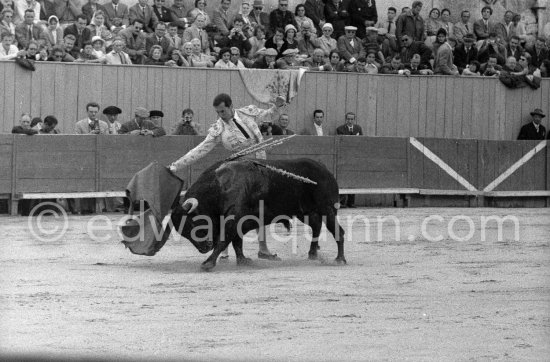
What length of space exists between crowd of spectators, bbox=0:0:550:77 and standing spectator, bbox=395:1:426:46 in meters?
0.02

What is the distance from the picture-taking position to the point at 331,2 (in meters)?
19.8

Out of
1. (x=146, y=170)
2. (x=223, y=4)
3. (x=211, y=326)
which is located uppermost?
(x=223, y=4)

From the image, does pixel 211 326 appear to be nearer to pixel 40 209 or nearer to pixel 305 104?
pixel 40 209

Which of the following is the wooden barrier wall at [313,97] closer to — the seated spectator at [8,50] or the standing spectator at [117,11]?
the seated spectator at [8,50]

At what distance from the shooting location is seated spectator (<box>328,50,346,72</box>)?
1938 cm

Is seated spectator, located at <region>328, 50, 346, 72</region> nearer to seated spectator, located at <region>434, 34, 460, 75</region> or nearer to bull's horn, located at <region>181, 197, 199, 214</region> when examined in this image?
seated spectator, located at <region>434, 34, 460, 75</region>

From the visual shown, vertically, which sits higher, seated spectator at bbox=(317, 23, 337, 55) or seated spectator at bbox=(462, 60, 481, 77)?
seated spectator at bbox=(317, 23, 337, 55)

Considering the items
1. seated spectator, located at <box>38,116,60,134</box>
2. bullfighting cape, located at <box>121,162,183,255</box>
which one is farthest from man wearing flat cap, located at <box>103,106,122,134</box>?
bullfighting cape, located at <box>121,162,183,255</box>

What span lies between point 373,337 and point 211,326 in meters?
1.10

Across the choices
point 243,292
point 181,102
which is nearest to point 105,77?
point 181,102

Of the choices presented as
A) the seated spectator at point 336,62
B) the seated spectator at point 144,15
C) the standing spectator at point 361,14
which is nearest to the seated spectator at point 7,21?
the seated spectator at point 144,15

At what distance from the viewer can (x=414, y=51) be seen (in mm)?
20281

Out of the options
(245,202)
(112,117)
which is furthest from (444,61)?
(245,202)

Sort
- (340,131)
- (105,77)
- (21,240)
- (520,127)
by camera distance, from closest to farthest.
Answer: (21,240) < (105,77) < (340,131) < (520,127)
